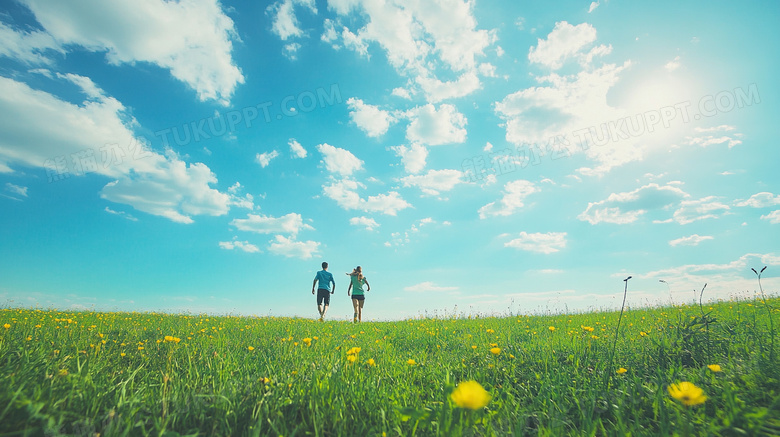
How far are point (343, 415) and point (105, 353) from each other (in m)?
3.79

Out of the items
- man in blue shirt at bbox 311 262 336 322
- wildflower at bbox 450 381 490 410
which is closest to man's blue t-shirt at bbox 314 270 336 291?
man in blue shirt at bbox 311 262 336 322

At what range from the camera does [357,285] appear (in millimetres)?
15047

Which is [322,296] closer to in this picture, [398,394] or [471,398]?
[398,394]

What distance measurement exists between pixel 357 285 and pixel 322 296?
5.33 feet

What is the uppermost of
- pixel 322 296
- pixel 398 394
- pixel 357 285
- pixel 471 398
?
pixel 357 285

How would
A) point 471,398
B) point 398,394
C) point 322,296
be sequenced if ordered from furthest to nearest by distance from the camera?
point 322,296, point 398,394, point 471,398

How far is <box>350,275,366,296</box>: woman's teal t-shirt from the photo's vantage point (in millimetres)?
14984

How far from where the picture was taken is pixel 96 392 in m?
2.19

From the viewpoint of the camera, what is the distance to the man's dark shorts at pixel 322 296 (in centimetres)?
1482

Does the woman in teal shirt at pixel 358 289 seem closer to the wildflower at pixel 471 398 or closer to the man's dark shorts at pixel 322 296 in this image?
the man's dark shorts at pixel 322 296

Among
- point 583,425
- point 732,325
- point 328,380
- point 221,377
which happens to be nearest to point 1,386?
point 221,377

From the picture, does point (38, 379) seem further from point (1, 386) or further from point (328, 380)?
point (328, 380)

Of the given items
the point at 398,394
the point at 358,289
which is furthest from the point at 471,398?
the point at 358,289

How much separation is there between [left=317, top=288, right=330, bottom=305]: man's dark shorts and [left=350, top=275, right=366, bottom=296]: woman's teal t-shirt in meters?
1.16
